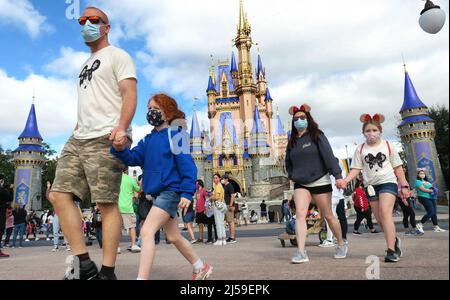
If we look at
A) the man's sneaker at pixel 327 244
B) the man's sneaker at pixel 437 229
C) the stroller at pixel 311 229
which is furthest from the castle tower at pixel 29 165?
the man's sneaker at pixel 437 229

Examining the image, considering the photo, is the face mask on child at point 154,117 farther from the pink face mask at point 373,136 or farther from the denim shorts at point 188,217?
the denim shorts at point 188,217

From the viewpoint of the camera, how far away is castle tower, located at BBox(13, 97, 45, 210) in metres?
36.2

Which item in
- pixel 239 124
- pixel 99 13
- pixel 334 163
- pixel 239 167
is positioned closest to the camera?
pixel 99 13

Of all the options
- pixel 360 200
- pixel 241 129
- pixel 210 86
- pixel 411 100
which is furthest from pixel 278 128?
pixel 360 200

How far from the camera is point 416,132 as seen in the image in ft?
101

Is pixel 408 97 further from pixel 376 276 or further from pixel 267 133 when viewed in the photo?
pixel 376 276

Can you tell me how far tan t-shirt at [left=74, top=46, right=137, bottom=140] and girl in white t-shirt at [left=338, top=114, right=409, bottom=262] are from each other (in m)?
2.47

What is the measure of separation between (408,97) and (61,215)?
112 ft

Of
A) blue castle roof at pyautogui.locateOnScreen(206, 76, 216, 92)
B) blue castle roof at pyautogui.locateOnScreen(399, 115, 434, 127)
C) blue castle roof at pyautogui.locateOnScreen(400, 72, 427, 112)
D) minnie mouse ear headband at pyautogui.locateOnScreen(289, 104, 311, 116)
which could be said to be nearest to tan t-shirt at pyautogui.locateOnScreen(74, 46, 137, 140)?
minnie mouse ear headband at pyautogui.locateOnScreen(289, 104, 311, 116)

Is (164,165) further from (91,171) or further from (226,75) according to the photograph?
Answer: (226,75)

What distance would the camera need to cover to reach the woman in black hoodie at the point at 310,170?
12.8 ft

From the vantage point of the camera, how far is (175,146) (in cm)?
260

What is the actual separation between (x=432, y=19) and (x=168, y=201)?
3.28 m
